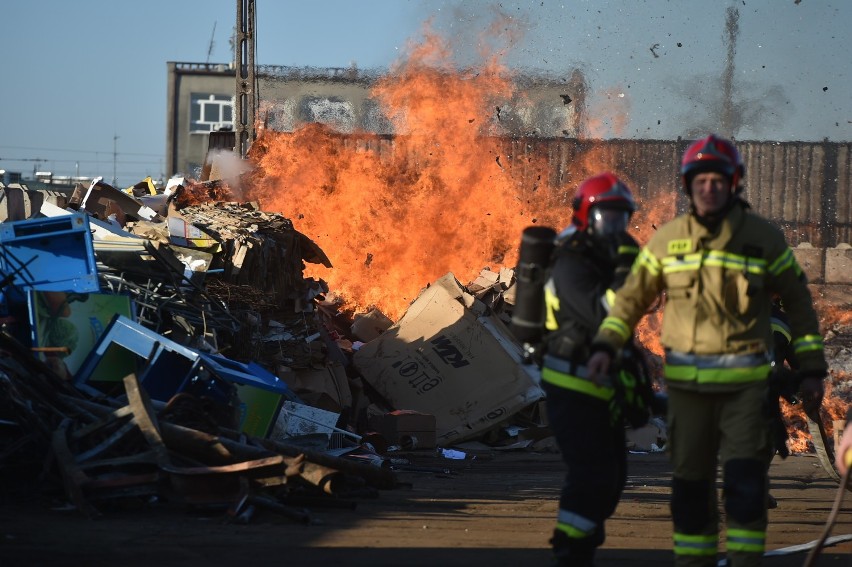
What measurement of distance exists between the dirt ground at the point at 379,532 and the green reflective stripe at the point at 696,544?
107 centimetres

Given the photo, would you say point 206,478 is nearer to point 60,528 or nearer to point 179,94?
point 60,528

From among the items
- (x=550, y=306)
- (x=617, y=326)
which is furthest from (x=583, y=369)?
(x=550, y=306)

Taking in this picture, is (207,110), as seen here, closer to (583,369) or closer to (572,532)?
(583,369)

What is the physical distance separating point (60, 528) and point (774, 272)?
379 cm

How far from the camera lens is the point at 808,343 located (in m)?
4.81

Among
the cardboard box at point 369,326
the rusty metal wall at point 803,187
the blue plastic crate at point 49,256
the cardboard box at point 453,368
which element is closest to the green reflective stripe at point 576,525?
the blue plastic crate at point 49,256

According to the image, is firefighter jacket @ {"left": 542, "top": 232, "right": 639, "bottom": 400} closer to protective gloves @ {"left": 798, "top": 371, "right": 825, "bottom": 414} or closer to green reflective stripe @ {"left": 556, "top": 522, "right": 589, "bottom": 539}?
green reflective stripe @ {"left": 556, "top": 522, "right": 589, "bottom": 539}

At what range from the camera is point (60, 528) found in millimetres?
6035

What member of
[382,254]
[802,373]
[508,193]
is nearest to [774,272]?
[802,373]

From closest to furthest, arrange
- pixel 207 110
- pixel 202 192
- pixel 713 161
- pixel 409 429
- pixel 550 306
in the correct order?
pixel 713 161 → pixel 550 306 → pixel 409 429 → pixel 202 192 → pixel 207 110

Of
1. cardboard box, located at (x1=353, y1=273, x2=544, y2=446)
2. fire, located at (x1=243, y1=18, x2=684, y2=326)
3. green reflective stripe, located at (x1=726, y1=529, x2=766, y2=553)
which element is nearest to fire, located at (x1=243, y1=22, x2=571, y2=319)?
fire, located at (x1=243, y1=18, x2=684, y2=326)

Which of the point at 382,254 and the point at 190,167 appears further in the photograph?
the point at 190,167

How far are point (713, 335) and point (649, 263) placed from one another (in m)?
0.41

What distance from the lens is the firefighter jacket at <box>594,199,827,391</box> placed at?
4.66 metres
